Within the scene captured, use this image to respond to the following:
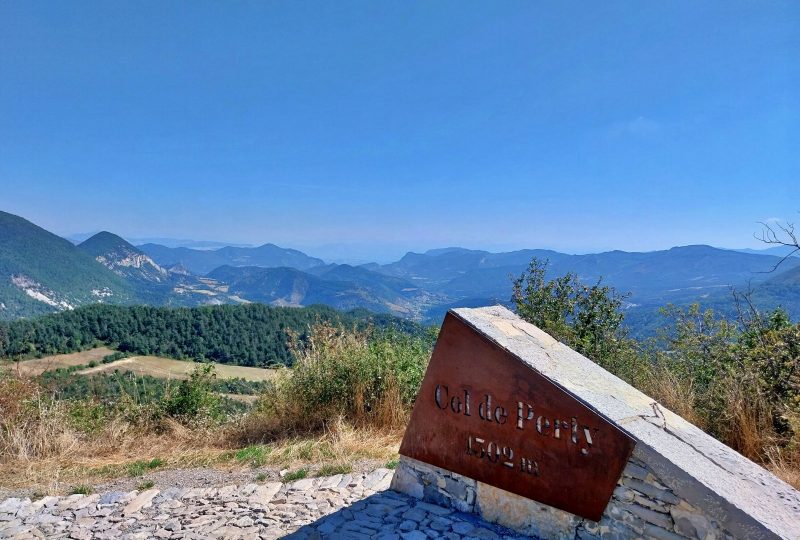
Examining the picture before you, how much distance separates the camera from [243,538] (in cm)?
373

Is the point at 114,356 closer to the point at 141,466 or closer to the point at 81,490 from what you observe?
the point at 141,466

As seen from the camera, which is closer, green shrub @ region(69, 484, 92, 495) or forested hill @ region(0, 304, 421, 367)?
green shrub @ region(69, 484, 92, 495)

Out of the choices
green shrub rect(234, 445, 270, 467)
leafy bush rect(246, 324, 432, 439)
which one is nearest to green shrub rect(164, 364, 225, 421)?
leafy bush rect(246, 324, 432, 439)

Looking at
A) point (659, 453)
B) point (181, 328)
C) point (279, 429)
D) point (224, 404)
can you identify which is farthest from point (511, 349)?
point (181, 328)

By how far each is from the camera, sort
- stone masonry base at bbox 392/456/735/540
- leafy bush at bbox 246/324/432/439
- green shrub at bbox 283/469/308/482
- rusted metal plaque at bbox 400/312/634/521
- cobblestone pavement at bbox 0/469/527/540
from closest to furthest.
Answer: stone masonry base at bbox 392/456/735/540 → rusted metal plaque at bbox 400/312/634/521 → cobblestone pavement at bbox 0/469/527/540 → green shrub at bbox 283/469/308/482 → leafy bush at bbox 246/324/432/439

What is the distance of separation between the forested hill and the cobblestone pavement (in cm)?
6068

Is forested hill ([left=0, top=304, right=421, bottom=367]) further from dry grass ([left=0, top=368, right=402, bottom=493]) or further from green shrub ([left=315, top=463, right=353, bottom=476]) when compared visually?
green shrub ([left=315, top=463, right=353, bottom=476])

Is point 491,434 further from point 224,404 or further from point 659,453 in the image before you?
point 224,404

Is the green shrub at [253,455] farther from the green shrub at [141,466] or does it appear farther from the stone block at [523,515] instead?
the stone block at [523,515]

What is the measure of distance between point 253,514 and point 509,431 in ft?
8.15

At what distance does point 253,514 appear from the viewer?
416 cm

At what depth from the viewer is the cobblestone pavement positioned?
3.77 meters

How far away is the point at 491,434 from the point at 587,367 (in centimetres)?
112

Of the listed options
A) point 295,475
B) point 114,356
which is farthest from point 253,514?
point 114,356
